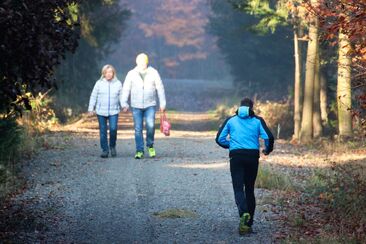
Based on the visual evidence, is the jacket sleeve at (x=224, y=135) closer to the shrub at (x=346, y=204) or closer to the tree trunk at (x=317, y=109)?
the shrub at (x=346, y=204)

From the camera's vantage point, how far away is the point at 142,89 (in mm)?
16359

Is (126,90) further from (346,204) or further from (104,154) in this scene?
(346,204)

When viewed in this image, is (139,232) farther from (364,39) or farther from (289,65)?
(289,65)

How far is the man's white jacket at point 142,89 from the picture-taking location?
16.3 meters

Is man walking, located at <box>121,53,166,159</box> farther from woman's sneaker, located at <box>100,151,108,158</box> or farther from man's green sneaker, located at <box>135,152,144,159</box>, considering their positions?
woman's sneaker, located at <box>100,151,108,158</box>

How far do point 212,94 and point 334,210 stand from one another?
4536 centimetres

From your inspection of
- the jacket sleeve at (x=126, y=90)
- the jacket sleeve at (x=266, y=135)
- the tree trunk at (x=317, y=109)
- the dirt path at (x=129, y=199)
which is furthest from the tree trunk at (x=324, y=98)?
the jacket sleeve at (x=266, y=135)

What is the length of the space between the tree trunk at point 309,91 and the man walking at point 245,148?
462 inches

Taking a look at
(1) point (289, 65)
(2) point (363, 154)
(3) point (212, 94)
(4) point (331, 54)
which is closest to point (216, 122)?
(1) point (289, 65)

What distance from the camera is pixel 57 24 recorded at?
7.63m

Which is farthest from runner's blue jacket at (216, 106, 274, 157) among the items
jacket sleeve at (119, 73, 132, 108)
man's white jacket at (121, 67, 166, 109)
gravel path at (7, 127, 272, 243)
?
jacket sleeve at (119, 73, 132, 108)

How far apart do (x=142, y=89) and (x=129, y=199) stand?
4.99 meters

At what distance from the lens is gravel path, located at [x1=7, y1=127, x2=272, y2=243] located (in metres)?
9.41

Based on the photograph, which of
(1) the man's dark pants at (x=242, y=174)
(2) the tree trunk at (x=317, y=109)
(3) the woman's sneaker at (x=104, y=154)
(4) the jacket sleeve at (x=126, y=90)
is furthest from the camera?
(2) the tree trunk at (x=317, y=109)
